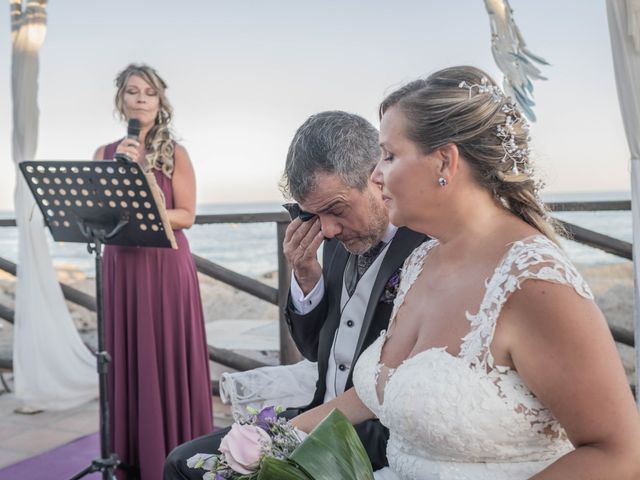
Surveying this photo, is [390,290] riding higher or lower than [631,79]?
lower

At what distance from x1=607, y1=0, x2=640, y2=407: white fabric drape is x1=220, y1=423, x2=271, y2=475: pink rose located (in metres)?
2.48

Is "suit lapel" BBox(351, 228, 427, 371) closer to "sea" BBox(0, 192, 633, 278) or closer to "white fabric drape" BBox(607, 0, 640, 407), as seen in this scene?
"white fabric drape" BBox(607, 0, 640, 407)

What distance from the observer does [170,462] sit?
5.92 ft

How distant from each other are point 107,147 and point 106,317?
805mm

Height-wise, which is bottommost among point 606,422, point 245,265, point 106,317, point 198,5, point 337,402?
point 245,265

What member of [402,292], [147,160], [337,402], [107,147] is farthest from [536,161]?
[107,147]

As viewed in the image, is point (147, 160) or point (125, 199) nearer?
point (125, 199)

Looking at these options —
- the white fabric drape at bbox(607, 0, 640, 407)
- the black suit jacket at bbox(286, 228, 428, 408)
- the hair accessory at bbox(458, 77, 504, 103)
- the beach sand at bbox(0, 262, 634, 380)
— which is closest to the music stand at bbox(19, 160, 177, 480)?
the black suit jacket at bbox(286, 228, 428, 408)

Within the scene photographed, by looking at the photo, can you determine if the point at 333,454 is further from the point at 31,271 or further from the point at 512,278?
the point at 31,271

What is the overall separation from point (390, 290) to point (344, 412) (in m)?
0.33

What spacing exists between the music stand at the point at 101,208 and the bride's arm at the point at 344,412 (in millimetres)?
1232

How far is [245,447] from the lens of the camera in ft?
3.63

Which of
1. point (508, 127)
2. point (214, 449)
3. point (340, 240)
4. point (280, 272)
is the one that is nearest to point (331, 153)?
point (340, 240)

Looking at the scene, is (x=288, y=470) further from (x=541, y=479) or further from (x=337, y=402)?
(x=337, y=402)
